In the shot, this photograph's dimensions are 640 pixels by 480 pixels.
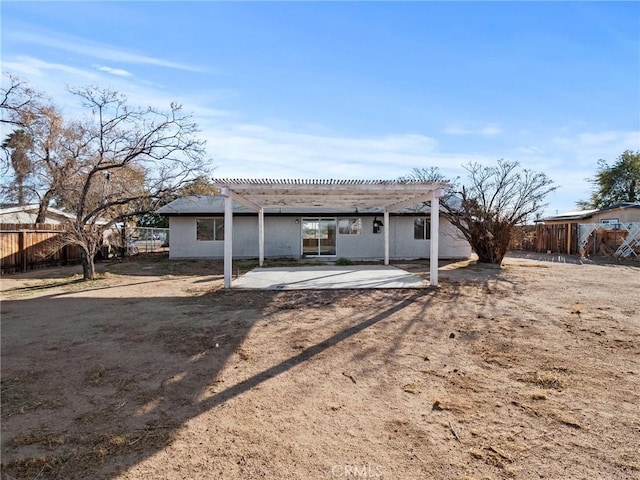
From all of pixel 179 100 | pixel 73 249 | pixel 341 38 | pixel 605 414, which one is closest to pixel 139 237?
pixel 73 249

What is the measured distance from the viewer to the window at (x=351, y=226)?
17.4m

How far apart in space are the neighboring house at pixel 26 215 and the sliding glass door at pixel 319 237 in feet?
42.5

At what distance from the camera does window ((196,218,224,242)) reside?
17.0 meters

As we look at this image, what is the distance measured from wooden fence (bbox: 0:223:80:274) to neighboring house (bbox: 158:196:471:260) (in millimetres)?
4576

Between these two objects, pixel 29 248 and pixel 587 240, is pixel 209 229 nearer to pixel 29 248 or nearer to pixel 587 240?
pixel 29 248

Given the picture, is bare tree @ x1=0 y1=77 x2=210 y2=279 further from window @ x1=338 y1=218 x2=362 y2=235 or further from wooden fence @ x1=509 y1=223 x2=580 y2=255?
wooden fence @ x1=509 y1=223 x2=580 y2=255

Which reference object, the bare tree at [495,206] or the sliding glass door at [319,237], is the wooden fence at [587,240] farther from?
the sliding glass door at [319,237]

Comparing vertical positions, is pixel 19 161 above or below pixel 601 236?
above

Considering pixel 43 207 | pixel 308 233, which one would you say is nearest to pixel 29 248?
pixel 43 207

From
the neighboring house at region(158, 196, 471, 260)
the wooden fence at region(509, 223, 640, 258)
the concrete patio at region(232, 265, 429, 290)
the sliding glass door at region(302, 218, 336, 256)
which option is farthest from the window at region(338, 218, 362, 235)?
the wooden fence at region(509, 223, 640, 258)

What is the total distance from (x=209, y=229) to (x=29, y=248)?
6.93 m

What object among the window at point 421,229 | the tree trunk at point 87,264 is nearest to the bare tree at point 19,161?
the tree trunk at point 87,264
